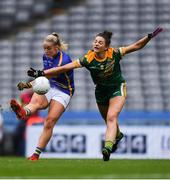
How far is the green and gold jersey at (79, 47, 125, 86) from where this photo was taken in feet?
39.9

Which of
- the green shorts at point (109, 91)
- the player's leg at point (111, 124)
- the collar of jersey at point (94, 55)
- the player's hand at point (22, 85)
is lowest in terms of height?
the player's leg at point (111, 124)

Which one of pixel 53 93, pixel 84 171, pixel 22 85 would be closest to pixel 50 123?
pixel 53 93

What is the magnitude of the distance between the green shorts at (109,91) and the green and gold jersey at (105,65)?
0.29 ft

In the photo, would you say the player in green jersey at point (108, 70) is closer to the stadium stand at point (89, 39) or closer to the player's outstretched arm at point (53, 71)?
the player's outstretched arm at point (53, 71)

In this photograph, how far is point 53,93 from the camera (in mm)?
12680

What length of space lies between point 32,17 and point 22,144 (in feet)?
19.9

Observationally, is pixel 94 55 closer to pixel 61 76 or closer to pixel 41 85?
pixel 61 76

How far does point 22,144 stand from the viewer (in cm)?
→ 2022

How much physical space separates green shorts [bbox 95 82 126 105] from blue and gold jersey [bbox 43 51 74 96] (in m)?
0.48

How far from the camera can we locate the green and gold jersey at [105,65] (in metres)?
12.2

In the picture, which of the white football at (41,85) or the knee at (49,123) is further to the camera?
the knee at (49,123)

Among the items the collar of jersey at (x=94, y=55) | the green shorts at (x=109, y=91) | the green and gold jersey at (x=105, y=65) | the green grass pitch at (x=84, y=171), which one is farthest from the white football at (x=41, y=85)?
the green grass pitch at (x=84, y=171)

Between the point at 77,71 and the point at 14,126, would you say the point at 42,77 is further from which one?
the point at 77,71

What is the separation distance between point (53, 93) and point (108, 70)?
102 cm
